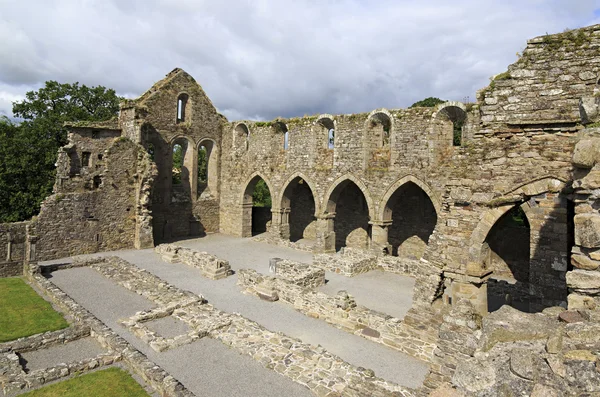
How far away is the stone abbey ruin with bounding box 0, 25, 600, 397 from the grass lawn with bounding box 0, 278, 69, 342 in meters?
0.47

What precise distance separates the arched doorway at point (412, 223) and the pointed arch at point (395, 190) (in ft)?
4.71

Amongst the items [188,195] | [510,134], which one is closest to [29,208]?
[188,195]

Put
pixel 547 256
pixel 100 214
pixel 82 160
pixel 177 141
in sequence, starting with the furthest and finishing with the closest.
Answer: pixel 177 141
pixel 82 160
pixel 100 214
pixel 547 256

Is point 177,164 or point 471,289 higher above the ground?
point 177,164

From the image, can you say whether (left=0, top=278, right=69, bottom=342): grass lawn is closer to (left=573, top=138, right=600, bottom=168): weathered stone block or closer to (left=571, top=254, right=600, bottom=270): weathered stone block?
(left=571, top=254, right=600, bottom=270): weathered stone block

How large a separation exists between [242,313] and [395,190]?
9236mm

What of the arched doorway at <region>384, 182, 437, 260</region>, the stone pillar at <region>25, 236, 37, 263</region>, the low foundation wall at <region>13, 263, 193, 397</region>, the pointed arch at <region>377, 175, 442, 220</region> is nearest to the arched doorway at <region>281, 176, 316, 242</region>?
→ the arched doorway at <region>384, 182, 437, 260</region>

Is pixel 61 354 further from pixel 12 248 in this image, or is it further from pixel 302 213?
pixel 302 213

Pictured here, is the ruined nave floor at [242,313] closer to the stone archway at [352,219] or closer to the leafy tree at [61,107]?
the stone archway at [352,219]

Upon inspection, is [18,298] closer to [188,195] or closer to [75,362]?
[75,362]

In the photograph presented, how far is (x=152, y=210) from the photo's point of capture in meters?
21.5

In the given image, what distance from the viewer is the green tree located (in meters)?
21.7

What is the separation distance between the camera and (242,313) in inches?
426

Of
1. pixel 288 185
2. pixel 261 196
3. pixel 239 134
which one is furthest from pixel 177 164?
pixel 288 185
